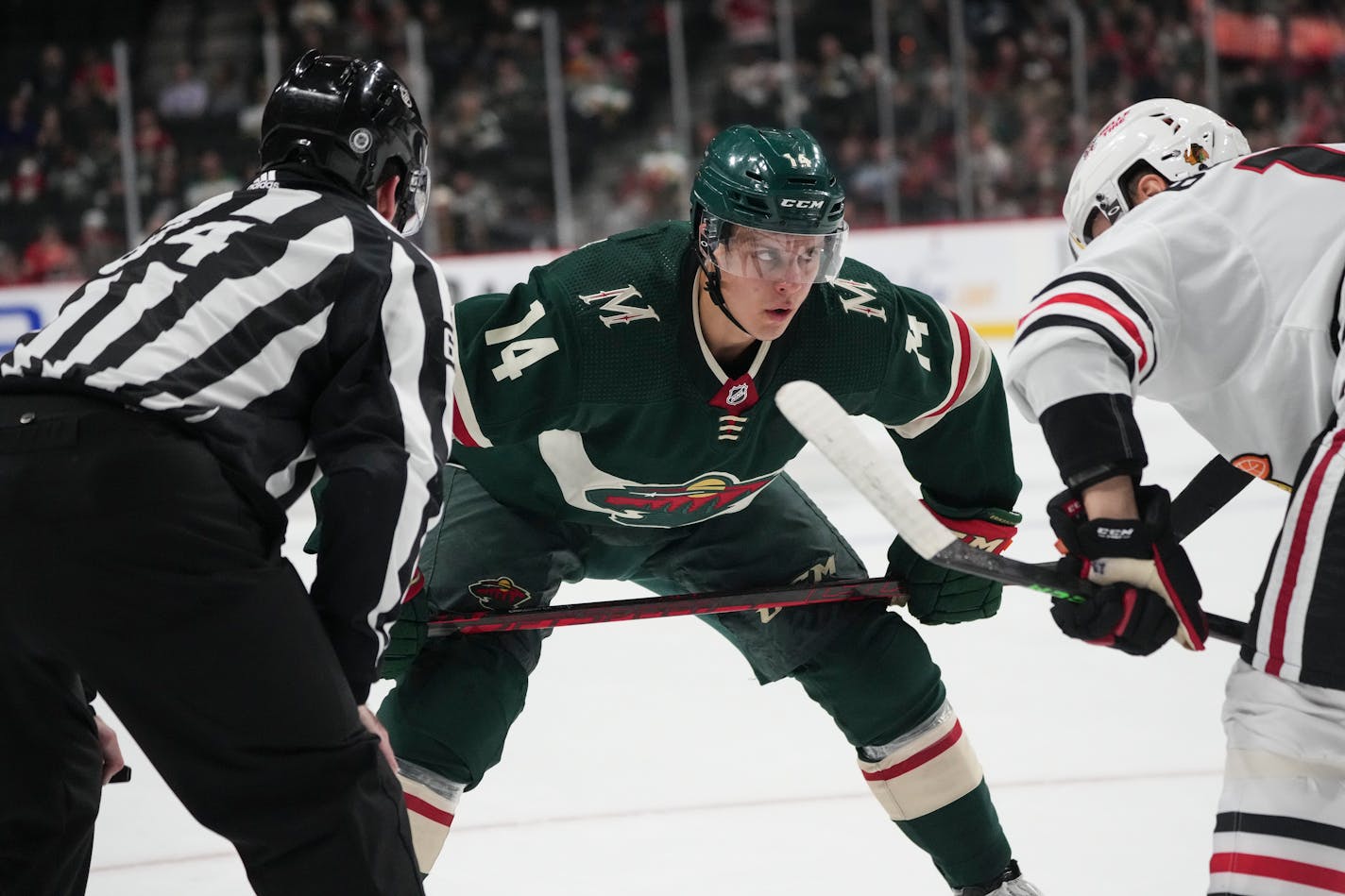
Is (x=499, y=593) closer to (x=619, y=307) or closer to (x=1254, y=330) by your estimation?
(x=619, y=307)

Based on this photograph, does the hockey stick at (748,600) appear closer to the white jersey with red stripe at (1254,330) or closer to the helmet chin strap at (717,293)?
the helmet chin strap at (717,293)

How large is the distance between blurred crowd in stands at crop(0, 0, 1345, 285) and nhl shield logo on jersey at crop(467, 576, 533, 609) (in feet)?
21.8

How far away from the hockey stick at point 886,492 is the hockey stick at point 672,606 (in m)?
0.59

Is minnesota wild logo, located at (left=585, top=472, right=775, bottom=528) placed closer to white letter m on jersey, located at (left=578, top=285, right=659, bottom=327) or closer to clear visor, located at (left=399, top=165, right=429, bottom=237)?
white letter m on jersey, located at (left=578, top=285, right=659, bottom=327)

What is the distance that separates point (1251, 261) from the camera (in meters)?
1.58

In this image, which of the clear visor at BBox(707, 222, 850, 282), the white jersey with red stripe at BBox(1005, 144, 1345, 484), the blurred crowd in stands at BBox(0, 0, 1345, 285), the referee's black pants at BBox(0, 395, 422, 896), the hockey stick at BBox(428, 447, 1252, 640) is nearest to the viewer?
the referee's black pants at BBox(0, 395, 422, 896)

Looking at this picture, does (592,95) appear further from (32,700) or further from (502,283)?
(32,700)

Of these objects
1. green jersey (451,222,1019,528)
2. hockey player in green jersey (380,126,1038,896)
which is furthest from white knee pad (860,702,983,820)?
green jersey (451,222,1019,528)

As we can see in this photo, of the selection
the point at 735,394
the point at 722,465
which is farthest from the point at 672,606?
the point at 735,394

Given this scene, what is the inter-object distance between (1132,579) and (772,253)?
0.77m

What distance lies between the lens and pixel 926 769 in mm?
2338

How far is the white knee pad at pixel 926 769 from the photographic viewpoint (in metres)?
2.34

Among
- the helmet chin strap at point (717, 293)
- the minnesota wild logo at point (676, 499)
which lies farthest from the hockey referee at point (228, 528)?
the minnesota wild logo at point (676, 499)

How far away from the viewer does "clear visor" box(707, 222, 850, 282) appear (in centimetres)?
216
